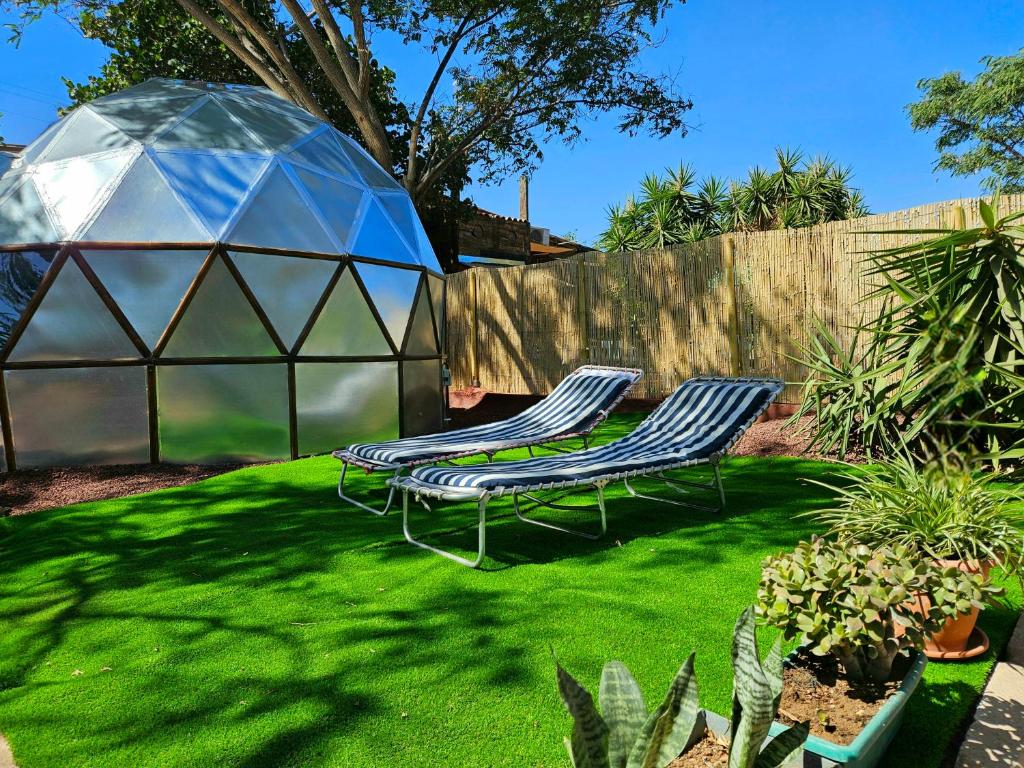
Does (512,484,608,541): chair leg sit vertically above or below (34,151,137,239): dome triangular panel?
below

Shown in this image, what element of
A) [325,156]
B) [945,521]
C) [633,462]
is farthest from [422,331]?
[945,521]

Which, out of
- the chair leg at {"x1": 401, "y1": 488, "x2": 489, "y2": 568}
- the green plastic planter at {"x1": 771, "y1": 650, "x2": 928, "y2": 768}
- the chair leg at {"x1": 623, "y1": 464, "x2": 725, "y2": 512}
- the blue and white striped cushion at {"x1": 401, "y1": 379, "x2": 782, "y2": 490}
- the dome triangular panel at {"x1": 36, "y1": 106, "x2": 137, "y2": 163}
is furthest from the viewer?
the dome triangular panel at {"x1": 36, "y1": 106, "x2": 137, "y2": 163}

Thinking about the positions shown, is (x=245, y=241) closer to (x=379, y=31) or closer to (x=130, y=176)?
(x=130, y=176)

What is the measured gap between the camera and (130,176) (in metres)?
7.54

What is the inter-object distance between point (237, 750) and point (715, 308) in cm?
784

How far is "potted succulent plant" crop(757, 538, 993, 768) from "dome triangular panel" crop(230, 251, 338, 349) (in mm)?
6733

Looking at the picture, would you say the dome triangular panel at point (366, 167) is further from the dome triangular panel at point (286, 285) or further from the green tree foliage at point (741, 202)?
the green tree foliage at point (741, 202)

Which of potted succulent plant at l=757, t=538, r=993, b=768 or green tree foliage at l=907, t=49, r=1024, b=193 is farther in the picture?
green tree foliage at l=907, t=49, r=1024, b=193

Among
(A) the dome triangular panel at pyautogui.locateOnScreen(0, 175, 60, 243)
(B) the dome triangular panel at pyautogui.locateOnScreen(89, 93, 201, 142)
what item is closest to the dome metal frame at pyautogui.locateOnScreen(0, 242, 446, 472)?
(A) the dome triangular panel at pyautogui.locateOnScreen(0, 175, 60, 243)

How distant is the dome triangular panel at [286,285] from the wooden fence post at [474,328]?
4.74m

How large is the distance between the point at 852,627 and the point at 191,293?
725 cm

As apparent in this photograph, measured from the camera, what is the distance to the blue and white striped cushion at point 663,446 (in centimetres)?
425

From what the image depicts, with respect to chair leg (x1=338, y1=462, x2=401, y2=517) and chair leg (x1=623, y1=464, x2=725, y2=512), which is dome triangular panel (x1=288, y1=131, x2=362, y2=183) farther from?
chair leg (x1=623, y1=464, x2=725, y2=512)

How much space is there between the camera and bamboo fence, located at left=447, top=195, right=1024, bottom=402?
7535 mm
